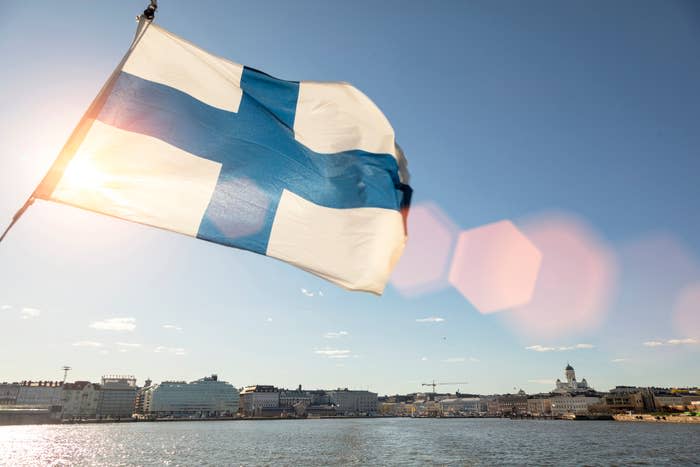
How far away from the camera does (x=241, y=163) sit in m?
5.48

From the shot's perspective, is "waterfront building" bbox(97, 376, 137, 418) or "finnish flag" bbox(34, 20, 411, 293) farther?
"waterfront building" bbox(97, 376, 137, 418)

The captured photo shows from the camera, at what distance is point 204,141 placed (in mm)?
5309

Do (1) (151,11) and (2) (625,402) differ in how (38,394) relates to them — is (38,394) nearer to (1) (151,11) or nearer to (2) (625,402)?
(1) (151,11)

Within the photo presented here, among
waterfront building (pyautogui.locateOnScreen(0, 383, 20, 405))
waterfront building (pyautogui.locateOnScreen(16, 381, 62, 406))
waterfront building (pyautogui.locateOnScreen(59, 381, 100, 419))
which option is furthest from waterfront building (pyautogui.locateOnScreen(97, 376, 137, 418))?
waterfront building (pyautogui.locateOnScreen(0, 383, 20, 405))

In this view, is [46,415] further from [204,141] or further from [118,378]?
[204,141]

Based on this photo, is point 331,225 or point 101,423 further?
point 101,423

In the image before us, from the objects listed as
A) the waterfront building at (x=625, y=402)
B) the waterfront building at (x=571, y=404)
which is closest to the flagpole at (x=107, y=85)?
the waterfront building at (x=625, y=402)

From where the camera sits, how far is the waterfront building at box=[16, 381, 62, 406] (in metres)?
147

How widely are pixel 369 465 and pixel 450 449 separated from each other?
17.6 metres

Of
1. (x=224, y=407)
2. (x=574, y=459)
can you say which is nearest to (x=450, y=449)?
(x=574, y=459)

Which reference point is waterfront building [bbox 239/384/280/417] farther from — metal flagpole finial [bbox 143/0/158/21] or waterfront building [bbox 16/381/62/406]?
metal flagpole finial [bbox 143/0/158/21]

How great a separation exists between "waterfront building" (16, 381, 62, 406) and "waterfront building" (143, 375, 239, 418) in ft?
103

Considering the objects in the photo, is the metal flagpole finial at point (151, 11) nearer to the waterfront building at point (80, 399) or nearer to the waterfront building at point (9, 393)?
the waterfront building at point (80, 399)

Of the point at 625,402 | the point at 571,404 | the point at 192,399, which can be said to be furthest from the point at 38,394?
the point at 625,402
